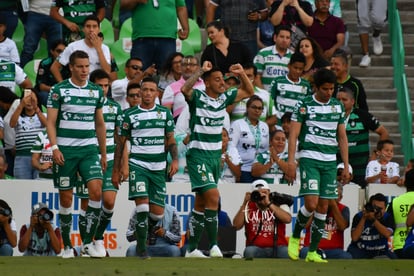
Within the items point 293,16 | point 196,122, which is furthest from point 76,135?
point 293,16

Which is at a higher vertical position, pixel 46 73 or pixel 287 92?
pixel 46 73

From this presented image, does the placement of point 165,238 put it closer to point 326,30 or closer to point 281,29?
point 281,29

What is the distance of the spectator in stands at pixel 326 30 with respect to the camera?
23.2m

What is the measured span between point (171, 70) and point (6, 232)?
4899 mm

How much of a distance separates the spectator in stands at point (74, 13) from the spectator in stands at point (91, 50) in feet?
3.71

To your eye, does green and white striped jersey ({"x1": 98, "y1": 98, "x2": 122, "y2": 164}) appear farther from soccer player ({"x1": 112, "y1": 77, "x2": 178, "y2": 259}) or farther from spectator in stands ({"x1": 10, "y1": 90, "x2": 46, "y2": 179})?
spectator in stands ({"x1": 10, "y1": 90, "x2": 46, "y2": 179})

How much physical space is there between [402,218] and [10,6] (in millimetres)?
8573

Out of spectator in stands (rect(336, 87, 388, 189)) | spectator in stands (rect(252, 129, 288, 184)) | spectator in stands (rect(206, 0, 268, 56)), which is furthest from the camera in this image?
spectator in stands (rect(206, 0, 268, 56))

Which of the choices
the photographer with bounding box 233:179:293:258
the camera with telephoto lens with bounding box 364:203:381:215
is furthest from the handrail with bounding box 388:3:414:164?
the photographer with bounding box 233:179:293:258

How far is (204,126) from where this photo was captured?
1711 centimetres

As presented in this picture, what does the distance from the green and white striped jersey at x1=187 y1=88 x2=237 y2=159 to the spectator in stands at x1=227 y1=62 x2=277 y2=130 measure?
3.86m

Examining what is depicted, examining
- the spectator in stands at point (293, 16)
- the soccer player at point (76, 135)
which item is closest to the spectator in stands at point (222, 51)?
the spectator in stands at point (293, 16)

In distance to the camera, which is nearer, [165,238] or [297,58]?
[165,238]

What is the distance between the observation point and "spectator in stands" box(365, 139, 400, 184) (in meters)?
20.5
